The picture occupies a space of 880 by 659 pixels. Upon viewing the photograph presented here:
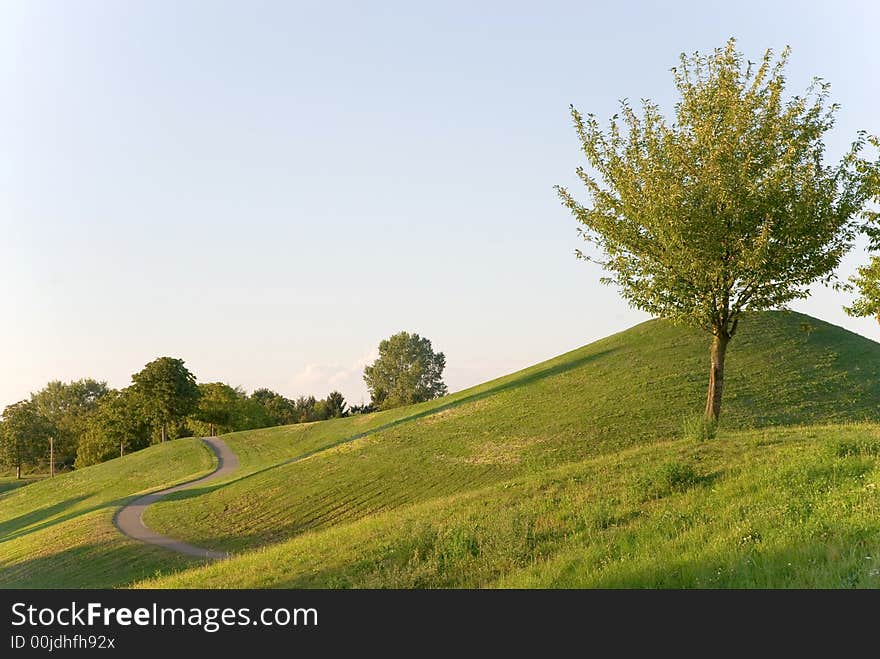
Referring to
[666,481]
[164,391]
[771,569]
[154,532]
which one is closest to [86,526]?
[154,532]

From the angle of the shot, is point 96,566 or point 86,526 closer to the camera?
point 96,566

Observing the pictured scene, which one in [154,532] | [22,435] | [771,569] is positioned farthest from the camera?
[22,435]

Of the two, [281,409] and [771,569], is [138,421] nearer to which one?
[281,409]

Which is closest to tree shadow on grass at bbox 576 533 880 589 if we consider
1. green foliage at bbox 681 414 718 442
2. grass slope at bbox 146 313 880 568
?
green foliage at bbox 681 414 718 442

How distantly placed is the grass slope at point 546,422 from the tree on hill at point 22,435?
67165 millimetres

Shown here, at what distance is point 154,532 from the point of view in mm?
33938

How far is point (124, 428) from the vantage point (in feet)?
316

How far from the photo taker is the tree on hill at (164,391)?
90.9m

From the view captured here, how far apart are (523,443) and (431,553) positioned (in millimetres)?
24587

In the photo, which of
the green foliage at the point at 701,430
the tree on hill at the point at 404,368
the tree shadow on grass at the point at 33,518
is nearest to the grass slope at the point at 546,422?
the green foliage at the point at 701,430

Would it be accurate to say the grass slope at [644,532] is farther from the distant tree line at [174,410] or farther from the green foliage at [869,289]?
the distant tree line at [174,410]

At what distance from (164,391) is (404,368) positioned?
53.7 m
